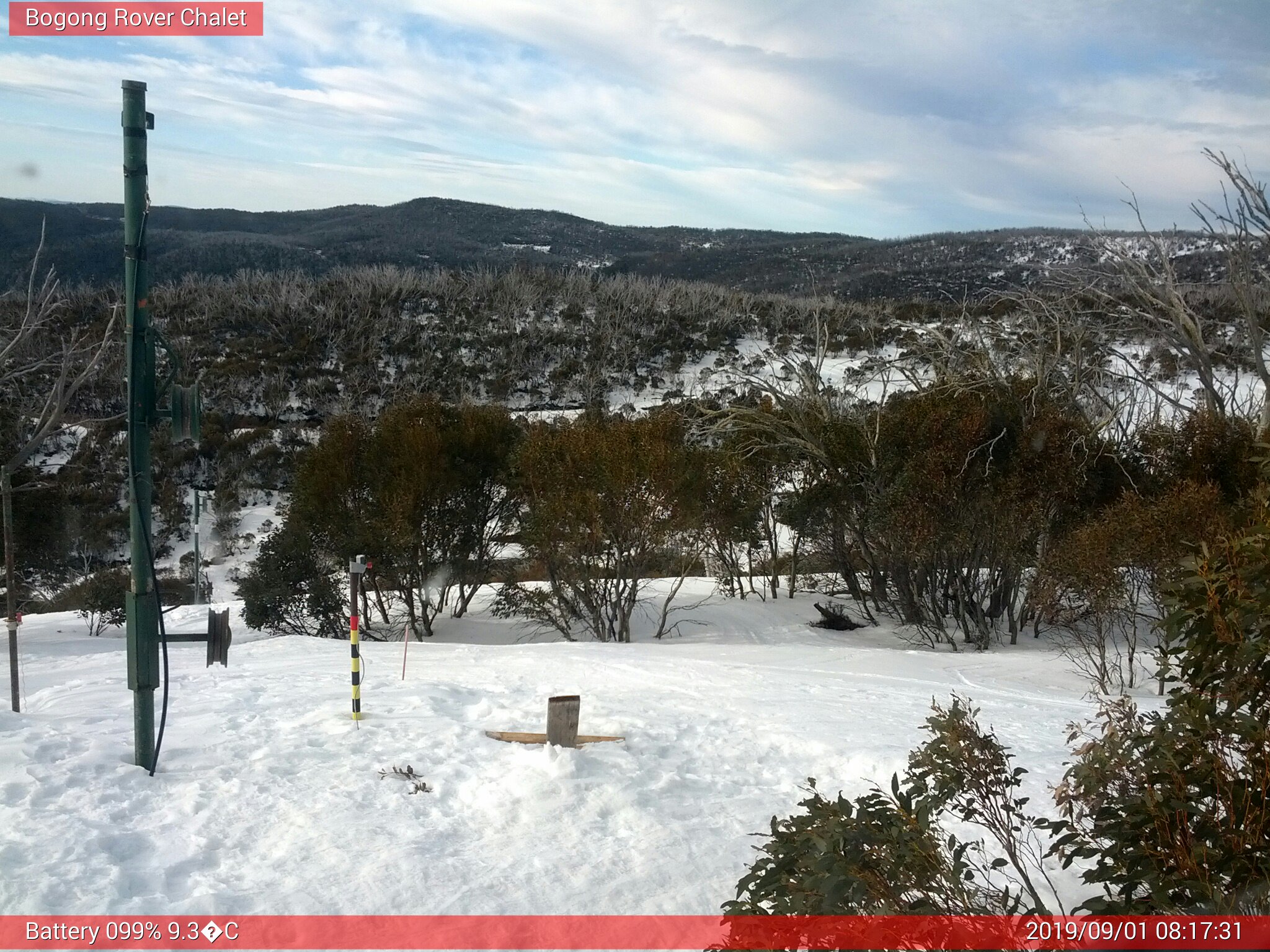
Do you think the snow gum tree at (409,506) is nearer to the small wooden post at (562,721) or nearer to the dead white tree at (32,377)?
the dead white tree at (32,377)

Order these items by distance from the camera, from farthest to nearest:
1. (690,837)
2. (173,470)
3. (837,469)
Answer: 1. (173,470)
2. (837,469)
3. (690,837)

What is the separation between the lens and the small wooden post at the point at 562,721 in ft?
19.2

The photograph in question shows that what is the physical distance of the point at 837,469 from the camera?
17344 millimetres

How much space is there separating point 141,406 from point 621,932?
11.4ft

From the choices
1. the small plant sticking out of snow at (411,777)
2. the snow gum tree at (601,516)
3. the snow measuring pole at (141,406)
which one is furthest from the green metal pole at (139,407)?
the snow gum tree at (601,516)

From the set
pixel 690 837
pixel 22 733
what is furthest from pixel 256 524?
pixel 690 837

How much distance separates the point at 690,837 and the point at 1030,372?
1706 centimetres

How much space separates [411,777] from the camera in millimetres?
5234

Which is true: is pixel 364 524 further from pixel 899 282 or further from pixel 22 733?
pixel 899 282

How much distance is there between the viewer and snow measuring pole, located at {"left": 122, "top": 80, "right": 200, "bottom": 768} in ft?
15.2

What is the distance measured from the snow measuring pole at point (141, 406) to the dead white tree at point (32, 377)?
2.98 metres

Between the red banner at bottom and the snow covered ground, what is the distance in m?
0.10

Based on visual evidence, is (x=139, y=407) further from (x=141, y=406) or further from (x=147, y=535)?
(x=147, y=535)

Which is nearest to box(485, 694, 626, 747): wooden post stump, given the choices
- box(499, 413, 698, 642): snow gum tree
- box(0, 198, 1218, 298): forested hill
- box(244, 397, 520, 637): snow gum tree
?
box(499, 413, 698, 642): snow gum tree
